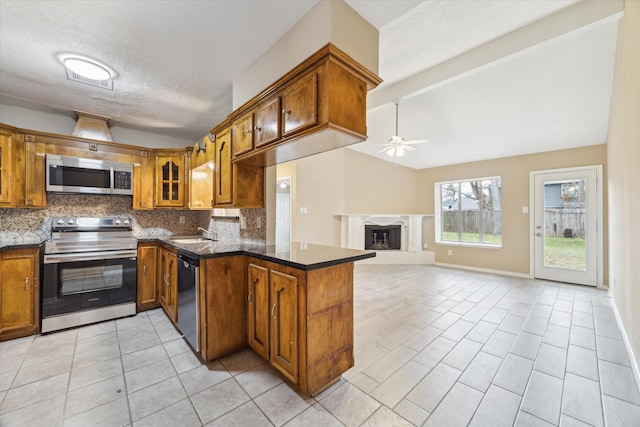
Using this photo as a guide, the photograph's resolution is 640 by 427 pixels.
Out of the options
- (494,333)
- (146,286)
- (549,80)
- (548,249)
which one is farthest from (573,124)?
(146,286)

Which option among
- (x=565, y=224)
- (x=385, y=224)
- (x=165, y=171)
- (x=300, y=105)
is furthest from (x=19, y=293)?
(x=565, y=224)

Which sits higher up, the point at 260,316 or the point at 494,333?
the point at 260,316

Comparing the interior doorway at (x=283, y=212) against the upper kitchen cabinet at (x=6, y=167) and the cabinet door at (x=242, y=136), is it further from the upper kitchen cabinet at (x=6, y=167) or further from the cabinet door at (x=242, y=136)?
the upper kitchen cabinet at (x=6, y=167)

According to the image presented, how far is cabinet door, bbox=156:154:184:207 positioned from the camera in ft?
11.9

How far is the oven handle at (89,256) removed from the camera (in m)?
2.65

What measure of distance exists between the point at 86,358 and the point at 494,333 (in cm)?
378

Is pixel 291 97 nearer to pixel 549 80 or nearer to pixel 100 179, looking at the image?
pixel 100 179

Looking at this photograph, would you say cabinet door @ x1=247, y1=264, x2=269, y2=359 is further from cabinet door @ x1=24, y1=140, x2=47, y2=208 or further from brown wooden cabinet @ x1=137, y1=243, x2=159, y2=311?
cabinet door @ x1=24, y1=140, x2=47, y2=208

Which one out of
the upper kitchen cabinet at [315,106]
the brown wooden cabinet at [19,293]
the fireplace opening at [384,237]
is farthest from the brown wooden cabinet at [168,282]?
the fireplace opening at [384,237]

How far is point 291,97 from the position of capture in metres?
1.81

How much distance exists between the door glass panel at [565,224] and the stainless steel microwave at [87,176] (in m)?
6.87

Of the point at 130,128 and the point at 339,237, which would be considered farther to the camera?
the point at 339,237

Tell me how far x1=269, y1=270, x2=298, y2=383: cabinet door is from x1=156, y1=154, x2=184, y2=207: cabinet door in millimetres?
2552

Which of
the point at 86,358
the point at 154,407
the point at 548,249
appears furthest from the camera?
the point at 548,249
